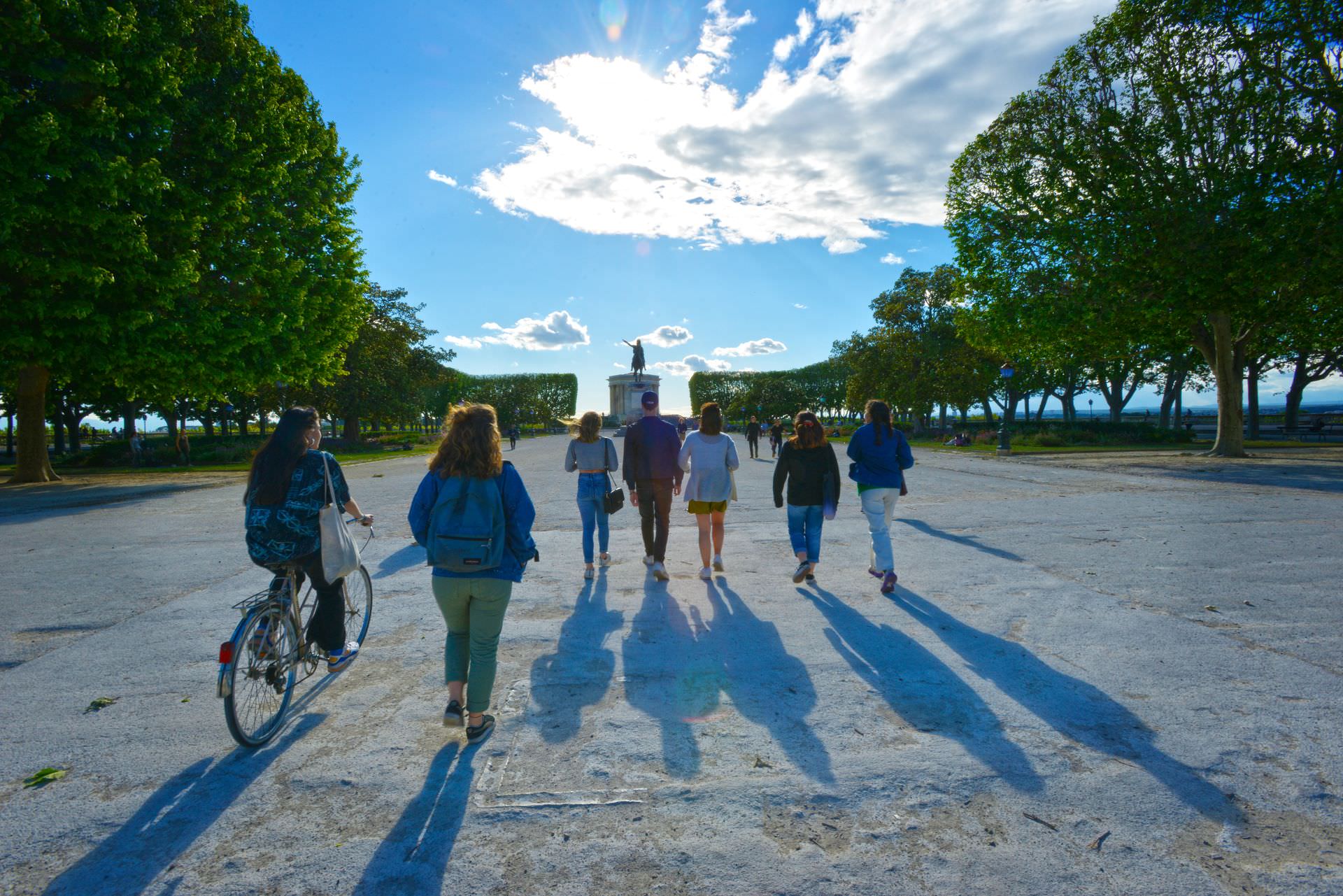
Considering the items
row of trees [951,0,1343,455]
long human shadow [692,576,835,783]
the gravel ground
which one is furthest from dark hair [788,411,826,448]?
row of trees [951,0,1343,455]

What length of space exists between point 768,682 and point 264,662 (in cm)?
284

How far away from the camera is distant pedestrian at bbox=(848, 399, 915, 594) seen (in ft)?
22.6

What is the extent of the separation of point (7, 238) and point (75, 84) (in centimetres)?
375

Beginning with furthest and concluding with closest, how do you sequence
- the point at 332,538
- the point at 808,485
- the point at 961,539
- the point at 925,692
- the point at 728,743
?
the point at 961,539 < the point at 808,485 < the point at 925,692 < the point at 332,538 < the point at 728,743

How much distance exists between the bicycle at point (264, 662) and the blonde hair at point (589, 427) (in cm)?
345

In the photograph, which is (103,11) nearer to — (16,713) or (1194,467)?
(16,713)

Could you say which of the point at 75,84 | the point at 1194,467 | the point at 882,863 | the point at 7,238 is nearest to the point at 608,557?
the point at 882,863

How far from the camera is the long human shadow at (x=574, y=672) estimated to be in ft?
12.6

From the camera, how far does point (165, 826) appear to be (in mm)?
2893

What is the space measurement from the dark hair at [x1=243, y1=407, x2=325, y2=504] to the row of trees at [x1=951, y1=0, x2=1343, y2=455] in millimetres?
23030

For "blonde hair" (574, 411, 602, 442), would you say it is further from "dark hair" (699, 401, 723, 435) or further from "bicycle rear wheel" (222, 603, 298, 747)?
"bicycle rear wheel" (222, 603, 298, 747)

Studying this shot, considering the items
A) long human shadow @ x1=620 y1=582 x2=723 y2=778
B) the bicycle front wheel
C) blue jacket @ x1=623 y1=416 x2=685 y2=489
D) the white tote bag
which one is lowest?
long human shadow @ x1=620 y1=582 x2=723 y2=778

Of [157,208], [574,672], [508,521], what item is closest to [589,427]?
[574,672]

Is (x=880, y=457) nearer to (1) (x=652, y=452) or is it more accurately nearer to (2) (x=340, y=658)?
(1) (x=652, y=452)
